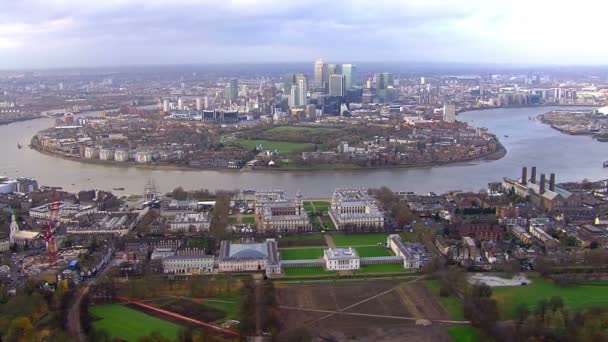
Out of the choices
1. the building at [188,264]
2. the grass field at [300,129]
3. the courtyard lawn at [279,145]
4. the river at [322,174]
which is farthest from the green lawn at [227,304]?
the grass field at [300,129]

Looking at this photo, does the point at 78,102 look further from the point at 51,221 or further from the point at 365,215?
the point at 365,215

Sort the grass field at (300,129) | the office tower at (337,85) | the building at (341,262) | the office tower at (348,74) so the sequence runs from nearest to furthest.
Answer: the building at (341,262), the grass field at (300,129), the office tower at (337,85), the office tower at (348,74)

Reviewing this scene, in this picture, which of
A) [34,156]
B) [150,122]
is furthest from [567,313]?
[150,122]

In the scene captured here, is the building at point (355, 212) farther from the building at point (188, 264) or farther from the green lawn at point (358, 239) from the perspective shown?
the building at point (188, 264)

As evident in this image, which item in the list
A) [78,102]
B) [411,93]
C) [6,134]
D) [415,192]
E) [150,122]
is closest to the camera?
[415,192]

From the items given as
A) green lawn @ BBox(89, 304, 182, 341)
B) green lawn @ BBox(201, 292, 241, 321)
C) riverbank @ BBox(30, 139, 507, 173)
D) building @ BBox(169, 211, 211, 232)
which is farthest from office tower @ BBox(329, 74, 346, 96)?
green lawn @ BBox(89, 304, 182, 341)

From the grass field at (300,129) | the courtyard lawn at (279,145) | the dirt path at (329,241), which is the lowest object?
the dirt path at (329,241)

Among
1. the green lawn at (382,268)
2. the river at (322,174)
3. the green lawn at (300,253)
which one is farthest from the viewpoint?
the river at (322,174)
